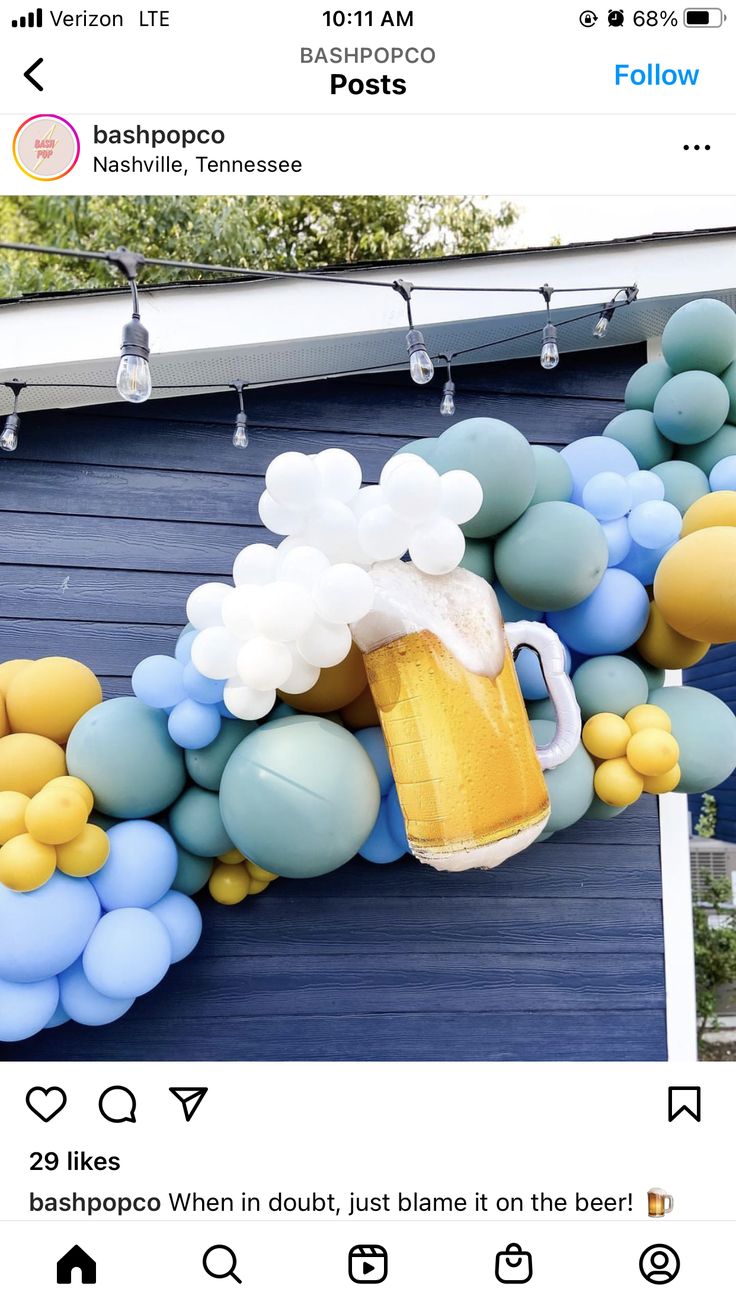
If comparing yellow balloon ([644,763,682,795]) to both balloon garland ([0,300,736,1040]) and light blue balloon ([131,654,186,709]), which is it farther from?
light blue balloon ([131,654,186,709])

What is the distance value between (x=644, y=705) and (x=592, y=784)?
22 centimetres

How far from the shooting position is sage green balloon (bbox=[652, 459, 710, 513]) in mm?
2086

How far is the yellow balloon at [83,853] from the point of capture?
1.78 metres

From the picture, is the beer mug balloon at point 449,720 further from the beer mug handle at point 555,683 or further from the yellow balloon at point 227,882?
the yellow balloon at point 227,882

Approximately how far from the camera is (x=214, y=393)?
250 centimetres

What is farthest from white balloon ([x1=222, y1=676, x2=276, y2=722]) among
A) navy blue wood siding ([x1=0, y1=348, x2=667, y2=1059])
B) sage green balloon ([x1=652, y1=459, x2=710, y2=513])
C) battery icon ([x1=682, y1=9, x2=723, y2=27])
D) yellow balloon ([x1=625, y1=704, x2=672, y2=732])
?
battery icon ([x1=682, y1=9, x2=723, y2=27])

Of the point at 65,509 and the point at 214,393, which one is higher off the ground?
the point at 214,393

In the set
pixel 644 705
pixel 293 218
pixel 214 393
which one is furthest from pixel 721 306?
pixel 293 218

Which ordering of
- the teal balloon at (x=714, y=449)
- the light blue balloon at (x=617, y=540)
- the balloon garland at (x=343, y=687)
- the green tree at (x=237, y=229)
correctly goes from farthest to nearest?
the green tree at (x=237, y=229) < the teal balloon at (x=714, y=449) < the light blue balloon at (x=617, y=540) < the balloon garland at (x=343, y=687)

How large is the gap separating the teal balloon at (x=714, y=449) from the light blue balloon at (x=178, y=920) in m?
1.68

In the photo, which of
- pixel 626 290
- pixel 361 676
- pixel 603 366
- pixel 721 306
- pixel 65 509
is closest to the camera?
pixel 361 676

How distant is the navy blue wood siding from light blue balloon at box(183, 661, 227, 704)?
0.62m

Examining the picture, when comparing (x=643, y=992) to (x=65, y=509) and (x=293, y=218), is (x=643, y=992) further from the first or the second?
(x=293, y=218)
